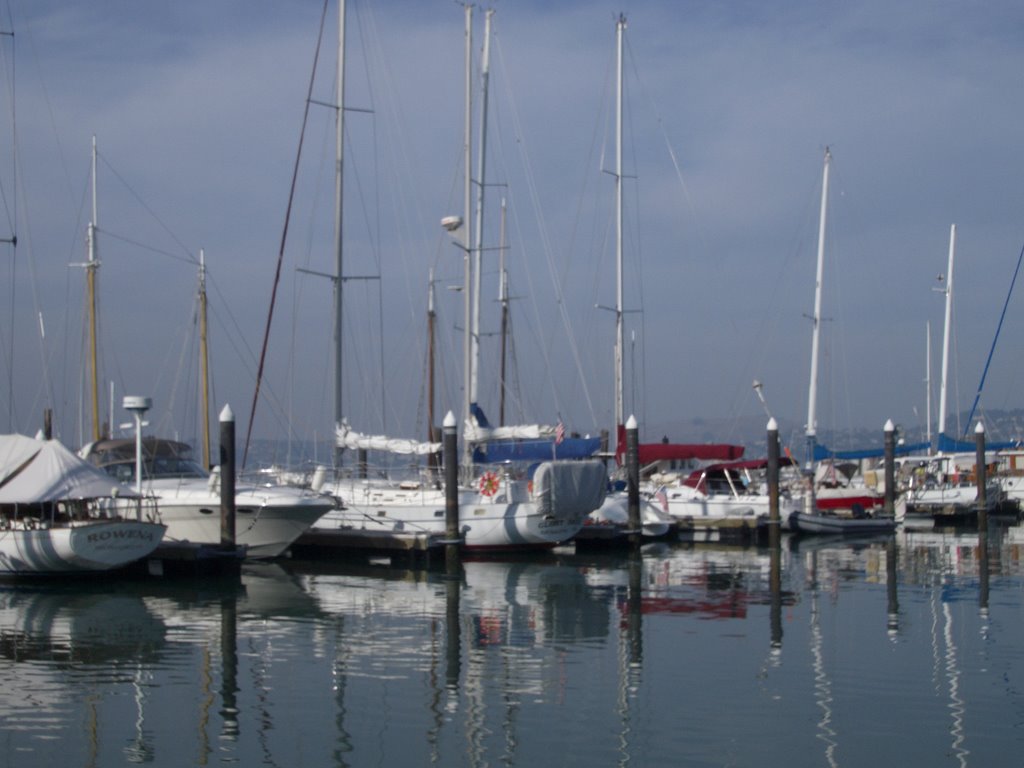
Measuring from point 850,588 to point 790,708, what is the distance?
40.4 ft

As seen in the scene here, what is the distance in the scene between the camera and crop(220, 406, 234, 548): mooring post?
26.1m

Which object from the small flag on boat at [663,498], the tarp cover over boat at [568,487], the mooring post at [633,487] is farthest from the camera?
the small flag on boat at [663,498]

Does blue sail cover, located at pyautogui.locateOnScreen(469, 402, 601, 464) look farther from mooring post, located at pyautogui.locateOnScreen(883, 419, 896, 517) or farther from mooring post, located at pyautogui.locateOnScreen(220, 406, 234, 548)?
mooring post, located at pyautogui.locateOnScreen(883, 419, 896, 517)

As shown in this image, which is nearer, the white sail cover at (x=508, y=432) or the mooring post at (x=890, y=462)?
the white sail cover at (x=508, y=432)

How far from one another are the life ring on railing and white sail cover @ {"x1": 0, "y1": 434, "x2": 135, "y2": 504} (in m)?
9.15

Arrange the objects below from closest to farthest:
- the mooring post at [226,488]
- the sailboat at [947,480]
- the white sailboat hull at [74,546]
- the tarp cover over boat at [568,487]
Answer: the white sailboat hull at [74,546] → the mooring post at [226,488] → the tarp cover over boat at [568,487] → the sailboat at [947,480]

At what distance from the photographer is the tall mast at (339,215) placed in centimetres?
3291

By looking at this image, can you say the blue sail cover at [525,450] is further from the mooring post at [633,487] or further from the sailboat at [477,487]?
the mooring post at [633,487]

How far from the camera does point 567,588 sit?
25.8 m

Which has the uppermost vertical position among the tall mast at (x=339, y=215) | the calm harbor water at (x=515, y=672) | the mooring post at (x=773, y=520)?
the tall mast at (x=339, y=215)

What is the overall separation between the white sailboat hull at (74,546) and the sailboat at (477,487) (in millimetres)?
5813

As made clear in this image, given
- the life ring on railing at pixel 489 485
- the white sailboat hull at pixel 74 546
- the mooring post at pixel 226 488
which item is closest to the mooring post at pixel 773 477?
the life ring on railing at pixel 489 485

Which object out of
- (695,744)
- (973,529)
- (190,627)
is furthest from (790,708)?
(973,529)

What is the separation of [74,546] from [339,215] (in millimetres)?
12999
